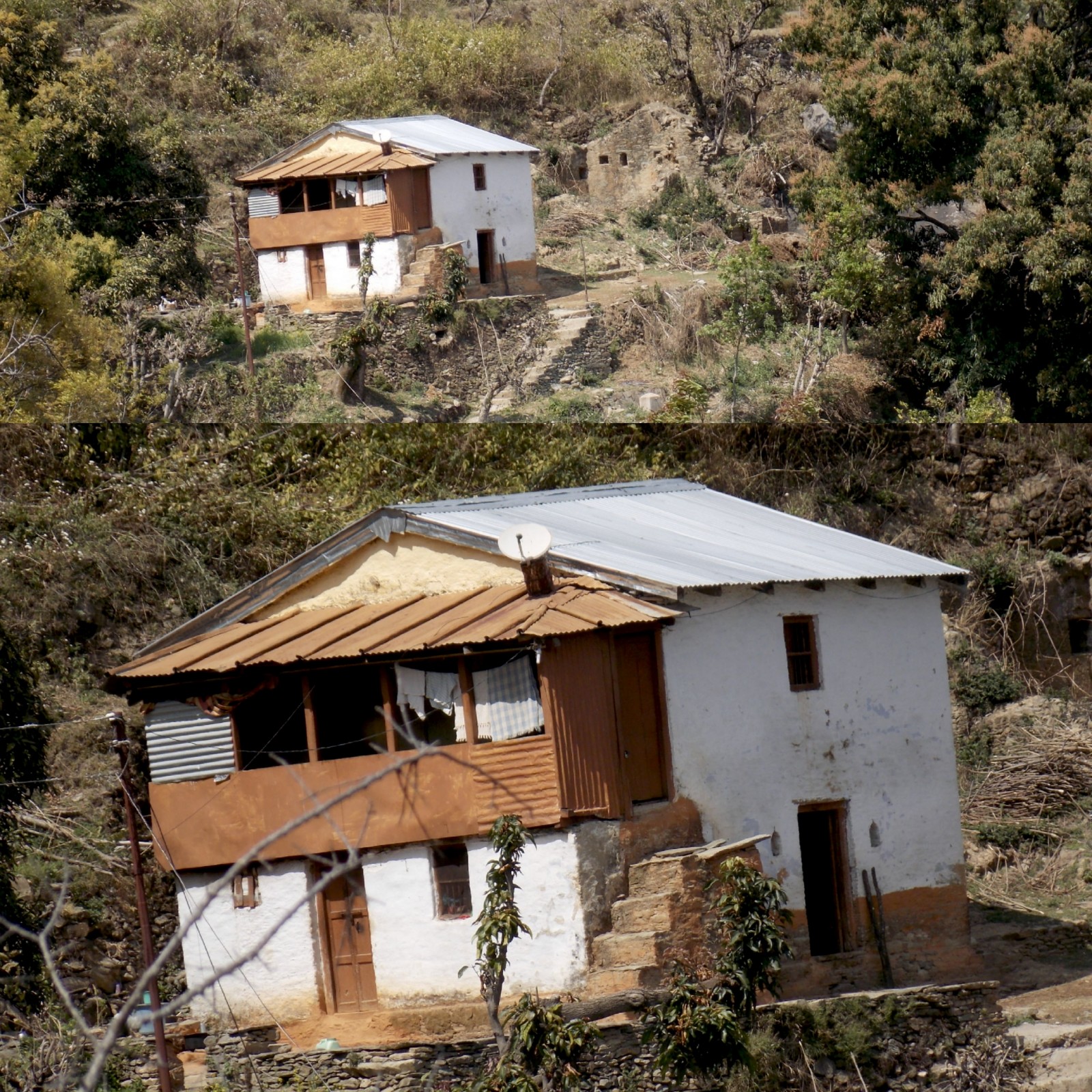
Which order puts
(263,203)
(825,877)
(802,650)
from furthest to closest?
(263,203) → (825,877) → (802,650)

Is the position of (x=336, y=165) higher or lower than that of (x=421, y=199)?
higher

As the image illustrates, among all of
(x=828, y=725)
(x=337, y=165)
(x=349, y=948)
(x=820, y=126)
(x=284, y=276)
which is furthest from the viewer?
(x=820, y=126)

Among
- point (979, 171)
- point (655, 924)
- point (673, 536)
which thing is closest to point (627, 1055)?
point (655, 924)

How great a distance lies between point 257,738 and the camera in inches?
738

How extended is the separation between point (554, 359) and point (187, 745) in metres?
19.0

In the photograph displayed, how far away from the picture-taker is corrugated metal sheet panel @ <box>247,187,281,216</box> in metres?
36.8

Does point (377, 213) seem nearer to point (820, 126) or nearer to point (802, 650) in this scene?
point (820, 126)

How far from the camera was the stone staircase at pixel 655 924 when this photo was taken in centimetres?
1627

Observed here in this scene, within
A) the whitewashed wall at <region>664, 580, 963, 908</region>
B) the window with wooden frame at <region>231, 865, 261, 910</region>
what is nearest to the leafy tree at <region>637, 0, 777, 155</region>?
the whitewashed wall at <region>664, 580, 963, 908</region>

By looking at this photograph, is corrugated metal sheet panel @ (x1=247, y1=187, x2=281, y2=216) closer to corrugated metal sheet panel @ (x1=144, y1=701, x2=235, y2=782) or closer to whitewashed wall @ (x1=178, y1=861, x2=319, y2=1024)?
corrugated metal sheet panel @ (x1=144, y1=701, x2=235, y2=782)

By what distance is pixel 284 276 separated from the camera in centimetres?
3653

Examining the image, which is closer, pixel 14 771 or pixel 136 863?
pixel 136 863

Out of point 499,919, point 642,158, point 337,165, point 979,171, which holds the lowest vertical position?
point 499,919

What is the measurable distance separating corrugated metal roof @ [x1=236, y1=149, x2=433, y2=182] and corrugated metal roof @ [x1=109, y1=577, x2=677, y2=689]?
60.2 ft
